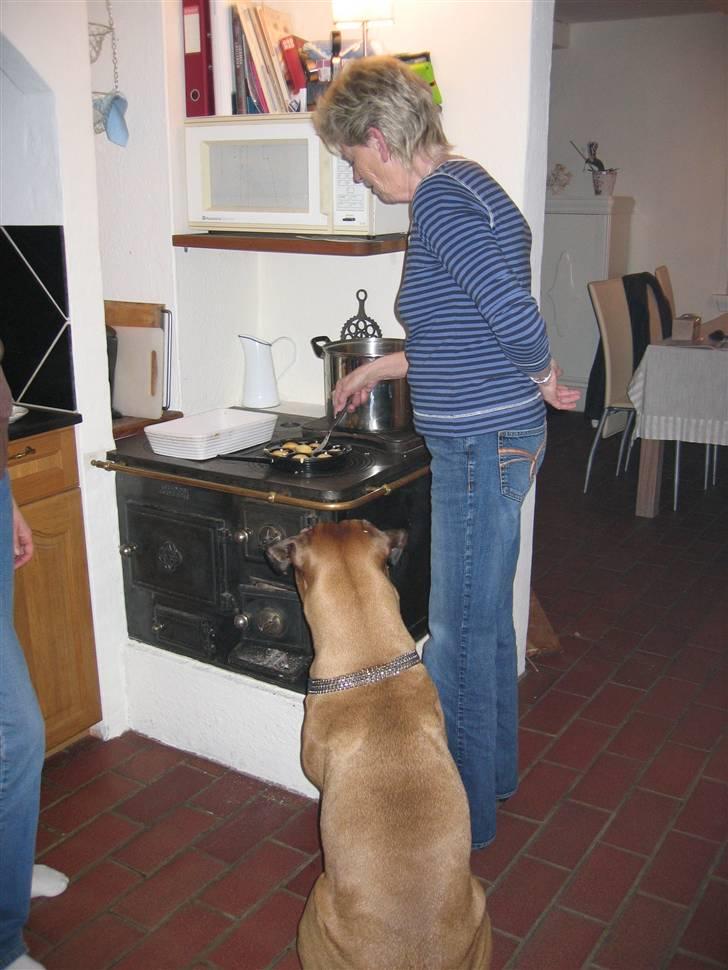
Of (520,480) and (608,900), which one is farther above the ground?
(520,480)

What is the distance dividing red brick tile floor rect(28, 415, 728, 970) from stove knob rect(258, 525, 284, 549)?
68cm

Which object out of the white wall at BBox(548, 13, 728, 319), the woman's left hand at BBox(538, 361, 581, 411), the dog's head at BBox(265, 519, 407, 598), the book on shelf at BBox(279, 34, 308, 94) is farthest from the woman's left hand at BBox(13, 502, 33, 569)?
the white wall at BBox(548, 13, 728, 319)

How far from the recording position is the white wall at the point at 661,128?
6395 mm

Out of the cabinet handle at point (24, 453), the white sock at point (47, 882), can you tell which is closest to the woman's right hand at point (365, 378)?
the cabinet handle at point (24, 453)

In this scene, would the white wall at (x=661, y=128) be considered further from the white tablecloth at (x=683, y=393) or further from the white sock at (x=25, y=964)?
the white sock at (x=25, y=964)

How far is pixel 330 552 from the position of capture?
175cm

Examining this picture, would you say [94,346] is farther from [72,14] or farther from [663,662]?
[663,662]

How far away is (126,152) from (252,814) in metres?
1.87

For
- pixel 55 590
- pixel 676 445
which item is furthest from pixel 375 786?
pixel 676 445

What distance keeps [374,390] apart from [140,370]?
72 cm

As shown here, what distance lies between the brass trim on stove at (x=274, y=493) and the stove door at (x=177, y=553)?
100 millimetres

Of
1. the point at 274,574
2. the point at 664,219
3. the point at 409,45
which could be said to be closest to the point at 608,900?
the point at 274,574

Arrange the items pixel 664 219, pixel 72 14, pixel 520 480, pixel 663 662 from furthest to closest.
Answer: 1. pixel 664 219
2. pixel 663 662
3. pixel 72 14
4. pixel 520 480

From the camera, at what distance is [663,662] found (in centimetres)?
313
